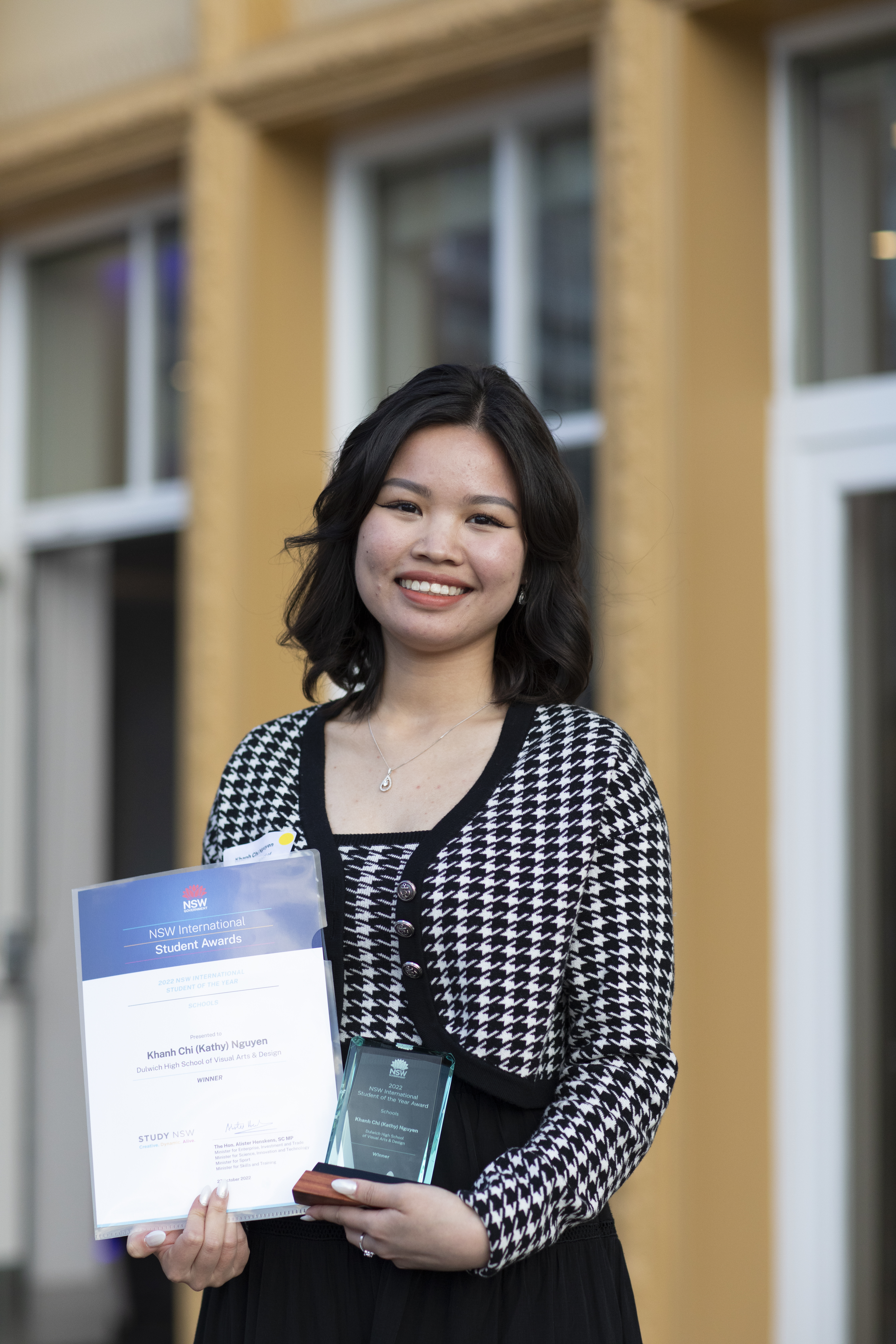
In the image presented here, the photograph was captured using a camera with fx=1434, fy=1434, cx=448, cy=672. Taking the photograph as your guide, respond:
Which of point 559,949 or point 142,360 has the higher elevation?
point 142,360

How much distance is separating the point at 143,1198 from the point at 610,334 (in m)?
2.31

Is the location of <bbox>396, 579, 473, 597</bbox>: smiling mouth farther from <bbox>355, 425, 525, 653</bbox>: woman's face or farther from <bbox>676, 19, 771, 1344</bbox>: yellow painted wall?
<bbox>676, 19, 771, 1344</bbox>: yellow painted wall

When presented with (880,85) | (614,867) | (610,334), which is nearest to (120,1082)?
(614,867)

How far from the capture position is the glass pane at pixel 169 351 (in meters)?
4.55

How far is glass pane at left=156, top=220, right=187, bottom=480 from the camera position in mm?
4547

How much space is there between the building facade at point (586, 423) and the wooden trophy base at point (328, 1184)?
1799mm

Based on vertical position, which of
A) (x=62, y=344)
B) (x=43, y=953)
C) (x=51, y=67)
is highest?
(x=51, y=67)

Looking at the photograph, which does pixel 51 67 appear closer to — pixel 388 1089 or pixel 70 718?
A: pixel 70 718

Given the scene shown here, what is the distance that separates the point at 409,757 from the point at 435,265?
2713 millimetres

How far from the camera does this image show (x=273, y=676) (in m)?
3.92

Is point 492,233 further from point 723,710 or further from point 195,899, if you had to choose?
point 195,899

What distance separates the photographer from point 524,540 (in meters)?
1.62

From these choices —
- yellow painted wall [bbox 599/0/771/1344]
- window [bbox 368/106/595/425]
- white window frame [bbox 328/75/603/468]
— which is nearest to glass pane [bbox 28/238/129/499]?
white window frame [bbox 328/75/603/468]

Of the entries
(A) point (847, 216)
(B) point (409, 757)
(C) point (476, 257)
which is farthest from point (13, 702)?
(B) point (409, 757)
